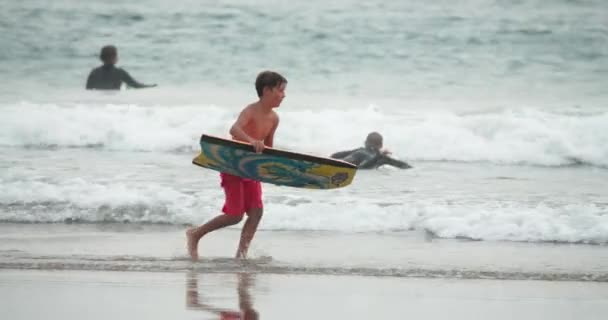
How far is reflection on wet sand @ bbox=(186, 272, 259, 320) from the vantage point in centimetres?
593

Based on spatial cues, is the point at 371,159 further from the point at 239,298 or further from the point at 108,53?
the point at 108,53

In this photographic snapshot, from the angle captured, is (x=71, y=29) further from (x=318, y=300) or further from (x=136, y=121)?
(x=318, y=300)

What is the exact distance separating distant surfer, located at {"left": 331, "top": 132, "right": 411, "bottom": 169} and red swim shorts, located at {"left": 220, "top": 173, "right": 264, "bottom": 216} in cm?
468

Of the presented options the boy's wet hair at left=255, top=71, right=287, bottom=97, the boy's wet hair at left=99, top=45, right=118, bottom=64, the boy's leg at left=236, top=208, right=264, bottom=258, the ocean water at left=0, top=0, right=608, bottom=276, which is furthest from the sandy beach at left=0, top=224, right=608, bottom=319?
the boy's wet hair at left=99, top=45, right=118, bottom=64

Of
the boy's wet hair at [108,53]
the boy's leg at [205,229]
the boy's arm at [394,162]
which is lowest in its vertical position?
the boy's leg at [205,229]

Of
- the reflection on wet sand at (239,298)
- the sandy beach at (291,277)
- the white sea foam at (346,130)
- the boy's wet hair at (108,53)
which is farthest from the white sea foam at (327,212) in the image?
the boy's wet hair at (108,53)

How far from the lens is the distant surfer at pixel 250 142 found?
7.55 m

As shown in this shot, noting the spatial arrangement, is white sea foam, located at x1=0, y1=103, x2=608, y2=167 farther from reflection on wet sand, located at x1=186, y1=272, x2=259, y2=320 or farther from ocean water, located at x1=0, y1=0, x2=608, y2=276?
reflection on wet sand, located at x1=186, y1=272, x2=259, y2=320

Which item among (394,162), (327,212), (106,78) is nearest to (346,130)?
(394,162)

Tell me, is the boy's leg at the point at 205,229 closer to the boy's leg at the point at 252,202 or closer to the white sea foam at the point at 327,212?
the boy's leg at the point at 252,202

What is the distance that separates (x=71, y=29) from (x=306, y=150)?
33.2 ft

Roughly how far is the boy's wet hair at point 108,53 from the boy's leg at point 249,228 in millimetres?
10268

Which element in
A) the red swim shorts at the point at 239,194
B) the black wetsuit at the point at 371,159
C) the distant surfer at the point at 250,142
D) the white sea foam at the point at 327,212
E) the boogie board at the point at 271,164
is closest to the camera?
the boogie board at the point at 271,164

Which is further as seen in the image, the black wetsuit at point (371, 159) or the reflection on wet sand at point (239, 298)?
the black wetsuit at point (371, 159)
